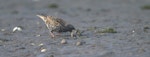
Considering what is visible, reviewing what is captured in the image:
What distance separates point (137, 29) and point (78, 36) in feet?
8.20

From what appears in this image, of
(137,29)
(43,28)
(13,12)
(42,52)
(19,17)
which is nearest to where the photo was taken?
(42,52)

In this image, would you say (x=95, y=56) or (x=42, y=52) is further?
(x=42, y=52)

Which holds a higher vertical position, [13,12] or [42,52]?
[13,12]

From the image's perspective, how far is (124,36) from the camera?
17.0 metres

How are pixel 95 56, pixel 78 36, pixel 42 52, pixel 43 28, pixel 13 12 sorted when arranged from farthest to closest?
pixel 13 12 < pixel 43 28 < pixel 78 36 < pixel 42 52 < pixel 95 56

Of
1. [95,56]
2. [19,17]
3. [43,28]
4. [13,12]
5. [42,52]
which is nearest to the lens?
[95,56]

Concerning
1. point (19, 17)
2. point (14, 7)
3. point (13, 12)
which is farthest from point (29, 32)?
point (14, 7)

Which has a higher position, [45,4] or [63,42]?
[45,4]

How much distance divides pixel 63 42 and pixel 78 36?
111cm

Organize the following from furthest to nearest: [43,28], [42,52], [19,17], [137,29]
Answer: [19,17], [43,28], [137,29], [42,52]

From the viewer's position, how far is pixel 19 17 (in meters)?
27.0

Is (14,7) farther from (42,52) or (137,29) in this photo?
(42,52)

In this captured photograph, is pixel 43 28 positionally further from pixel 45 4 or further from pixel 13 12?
pixel 45 4

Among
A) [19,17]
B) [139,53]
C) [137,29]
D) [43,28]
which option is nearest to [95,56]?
[139,53]
